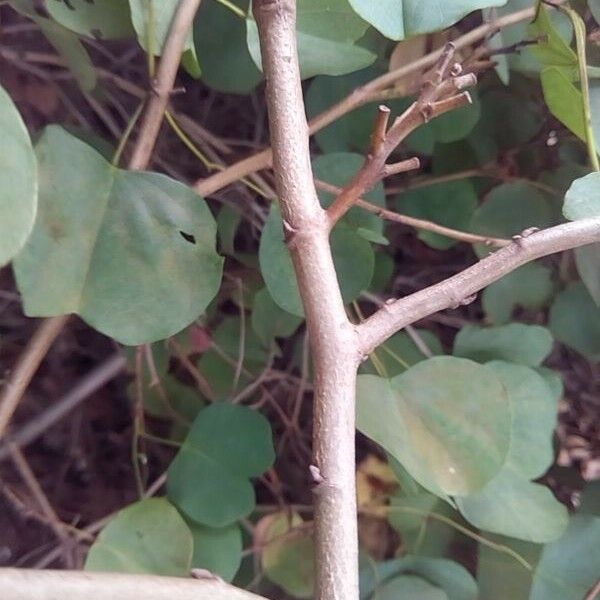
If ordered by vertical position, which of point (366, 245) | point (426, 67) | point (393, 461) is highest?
point (426, 67)

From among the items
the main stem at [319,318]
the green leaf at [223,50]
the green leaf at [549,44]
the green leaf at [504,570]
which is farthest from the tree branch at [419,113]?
the green leaf at [504,570]

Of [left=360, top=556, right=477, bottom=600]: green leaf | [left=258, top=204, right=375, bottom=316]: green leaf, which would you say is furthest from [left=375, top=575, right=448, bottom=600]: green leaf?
[left=258, top=204, right=375, bottom=316]: green leaf

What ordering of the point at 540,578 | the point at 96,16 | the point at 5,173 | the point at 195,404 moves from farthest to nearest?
the point at 195,404, the point at 540,578, the point at 96,16, the point at 5,173

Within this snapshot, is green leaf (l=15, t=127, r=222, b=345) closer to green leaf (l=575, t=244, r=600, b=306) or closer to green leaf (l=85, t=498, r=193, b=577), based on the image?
green leaf (l=85, t=498, r=193, b=577)

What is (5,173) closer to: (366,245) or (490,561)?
(366,245)

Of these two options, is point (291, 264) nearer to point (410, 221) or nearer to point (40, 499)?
point (410, 221)

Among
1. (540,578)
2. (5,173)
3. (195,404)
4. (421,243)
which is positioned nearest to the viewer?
(5,173)

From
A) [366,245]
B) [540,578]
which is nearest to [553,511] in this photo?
[540,578]
